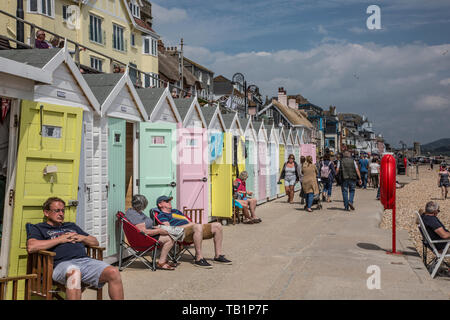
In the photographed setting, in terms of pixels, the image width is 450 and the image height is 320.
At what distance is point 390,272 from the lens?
22.3ft

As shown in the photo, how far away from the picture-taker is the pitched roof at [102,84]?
24.1 feet

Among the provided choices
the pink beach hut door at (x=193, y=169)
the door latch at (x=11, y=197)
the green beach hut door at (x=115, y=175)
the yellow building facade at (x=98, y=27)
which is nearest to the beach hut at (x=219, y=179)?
the pink beach hut door at (x=193, y=169)

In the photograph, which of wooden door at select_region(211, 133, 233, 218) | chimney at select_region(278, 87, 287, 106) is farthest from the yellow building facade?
chimney at select_region(278, 87, 287, 106)

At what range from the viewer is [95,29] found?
29781 mm

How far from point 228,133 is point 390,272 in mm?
6720

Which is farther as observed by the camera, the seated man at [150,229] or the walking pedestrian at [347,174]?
the walking pedestrian at [347,174]

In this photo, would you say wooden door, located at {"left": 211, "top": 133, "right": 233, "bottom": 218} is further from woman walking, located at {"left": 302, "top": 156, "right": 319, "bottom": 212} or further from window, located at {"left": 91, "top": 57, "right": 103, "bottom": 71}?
window, located at {"left": 91, "top": 57, "right": 103, "bottom": 71}

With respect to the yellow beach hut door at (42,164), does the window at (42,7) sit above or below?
above

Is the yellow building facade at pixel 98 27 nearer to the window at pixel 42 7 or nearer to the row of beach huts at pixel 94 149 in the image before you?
the window at pixel 42 7

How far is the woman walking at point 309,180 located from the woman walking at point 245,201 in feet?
8.74

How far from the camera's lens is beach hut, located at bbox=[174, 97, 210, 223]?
10016mm

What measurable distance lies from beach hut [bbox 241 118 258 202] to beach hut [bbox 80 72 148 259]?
705cm

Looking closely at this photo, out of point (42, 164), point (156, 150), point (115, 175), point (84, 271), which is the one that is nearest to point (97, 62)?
point (156, 150)

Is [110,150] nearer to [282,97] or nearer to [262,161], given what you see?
[262,161]
